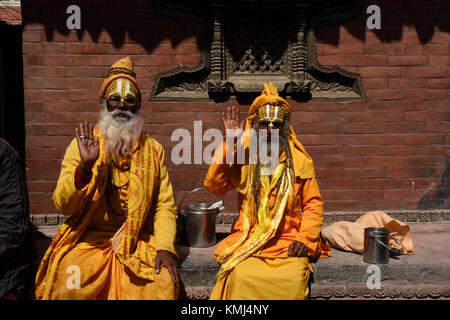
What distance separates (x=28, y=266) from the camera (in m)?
3.08

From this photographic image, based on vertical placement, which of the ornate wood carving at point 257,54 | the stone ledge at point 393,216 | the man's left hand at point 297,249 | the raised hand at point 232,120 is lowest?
the stone ledge at point 393,216

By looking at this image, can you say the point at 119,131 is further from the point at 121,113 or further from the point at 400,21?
the point at 400,21

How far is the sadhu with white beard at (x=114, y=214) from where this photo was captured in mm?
3115

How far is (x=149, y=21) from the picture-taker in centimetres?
508

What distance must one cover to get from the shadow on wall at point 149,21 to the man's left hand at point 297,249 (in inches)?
111

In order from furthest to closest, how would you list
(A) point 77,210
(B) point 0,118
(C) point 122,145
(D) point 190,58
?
(B) point 0,118 < (D) point 190,58 < (C) point 122,145 < (A) point 77,210

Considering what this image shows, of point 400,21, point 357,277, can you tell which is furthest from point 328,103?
point 357,277

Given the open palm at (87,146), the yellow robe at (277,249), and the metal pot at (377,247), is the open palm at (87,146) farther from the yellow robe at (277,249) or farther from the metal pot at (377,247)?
the metal pot at (377,247)

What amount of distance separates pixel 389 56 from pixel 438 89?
75cm

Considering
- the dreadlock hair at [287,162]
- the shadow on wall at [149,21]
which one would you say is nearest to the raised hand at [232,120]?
the dreadlock hair at [287,162]

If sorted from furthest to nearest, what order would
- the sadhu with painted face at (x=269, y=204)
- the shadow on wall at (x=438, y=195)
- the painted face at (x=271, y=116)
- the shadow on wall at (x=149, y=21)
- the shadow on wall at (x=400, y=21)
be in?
1. the shadow on wall at (x=438, y=195)
2. the shadow on wall at (x=400, y=21)
3. the shadow on wall at (x=149, y=21)
4. the painted face at (x=271, y=116)
5. the sadhu with painted face at (x=269, y=204)

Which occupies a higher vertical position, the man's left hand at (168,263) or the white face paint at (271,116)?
the white face paint at (271,116)

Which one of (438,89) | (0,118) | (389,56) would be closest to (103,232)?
(389,56)

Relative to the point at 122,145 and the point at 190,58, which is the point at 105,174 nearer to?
the point at 122,145
